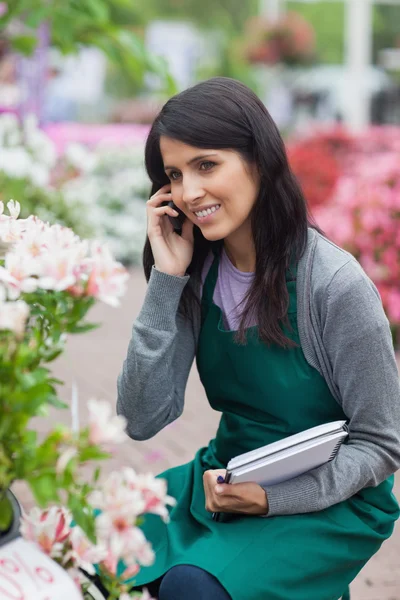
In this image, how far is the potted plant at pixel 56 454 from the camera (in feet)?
4.02

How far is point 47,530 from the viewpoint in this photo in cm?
141

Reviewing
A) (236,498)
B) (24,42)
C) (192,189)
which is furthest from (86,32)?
(236,498)

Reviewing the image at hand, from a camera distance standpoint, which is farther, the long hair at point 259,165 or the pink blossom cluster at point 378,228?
the pink blossom cluster at point 378,228

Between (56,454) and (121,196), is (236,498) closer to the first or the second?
(56,454)

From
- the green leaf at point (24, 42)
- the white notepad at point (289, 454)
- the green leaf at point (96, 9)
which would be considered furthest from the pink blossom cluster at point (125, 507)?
the green leaf at point (24, 42)

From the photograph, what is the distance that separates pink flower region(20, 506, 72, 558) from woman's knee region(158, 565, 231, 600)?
58 cm

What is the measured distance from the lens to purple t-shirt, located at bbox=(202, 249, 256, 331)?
2311 millimetres

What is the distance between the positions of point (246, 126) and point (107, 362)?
411cm

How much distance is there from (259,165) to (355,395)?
593 mm

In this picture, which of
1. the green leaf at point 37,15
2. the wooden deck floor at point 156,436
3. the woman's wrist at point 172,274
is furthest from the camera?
the green leaf at point 37,15

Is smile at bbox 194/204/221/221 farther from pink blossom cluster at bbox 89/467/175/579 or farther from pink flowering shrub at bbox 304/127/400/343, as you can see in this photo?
pink flowering shrub at bbox 304/127/400/343

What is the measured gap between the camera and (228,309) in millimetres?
2350

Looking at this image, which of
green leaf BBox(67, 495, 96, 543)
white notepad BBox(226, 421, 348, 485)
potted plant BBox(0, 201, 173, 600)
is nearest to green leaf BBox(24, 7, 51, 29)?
white notepad BBox(226, 421, 348, 485)

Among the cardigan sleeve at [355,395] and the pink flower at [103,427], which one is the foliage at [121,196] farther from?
the pink flower at [103,427]
